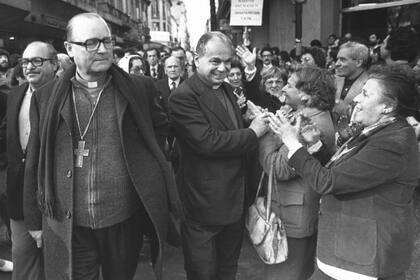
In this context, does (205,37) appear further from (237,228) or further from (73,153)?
(237,228)

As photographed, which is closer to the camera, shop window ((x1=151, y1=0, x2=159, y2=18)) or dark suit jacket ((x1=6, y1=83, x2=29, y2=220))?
dark suit jacket ((x1=6, y1=83, x2=29, y2=220))

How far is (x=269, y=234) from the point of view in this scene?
8.96 ft

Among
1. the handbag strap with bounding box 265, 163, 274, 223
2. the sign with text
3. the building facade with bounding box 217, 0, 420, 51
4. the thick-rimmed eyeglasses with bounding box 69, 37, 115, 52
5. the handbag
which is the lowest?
the handbag

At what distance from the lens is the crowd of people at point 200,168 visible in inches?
86.1

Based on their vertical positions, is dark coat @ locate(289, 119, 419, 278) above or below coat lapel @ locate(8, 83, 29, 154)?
below

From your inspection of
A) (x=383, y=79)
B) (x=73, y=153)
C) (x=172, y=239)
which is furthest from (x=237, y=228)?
(x=383, y=79)

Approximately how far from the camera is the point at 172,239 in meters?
2.93

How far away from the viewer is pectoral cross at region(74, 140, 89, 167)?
8.23ft

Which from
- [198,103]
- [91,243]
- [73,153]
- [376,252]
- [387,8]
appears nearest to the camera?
[376,252]

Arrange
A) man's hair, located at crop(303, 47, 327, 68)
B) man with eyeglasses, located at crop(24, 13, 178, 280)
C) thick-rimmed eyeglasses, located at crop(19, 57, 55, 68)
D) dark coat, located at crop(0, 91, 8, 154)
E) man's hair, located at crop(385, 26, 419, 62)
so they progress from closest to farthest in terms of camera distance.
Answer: man with eyeglasses, located at crop(24, 13, 178, 280) → thick-rimmed eyeglasses, located at crop(19, 57, 55, 68) → dark coat, located at crop(0, 91, 8, 154) → man's hair, located at crop(385, 26, 419, 62) → man's hair, located at crop(303, 47, 327, 68)

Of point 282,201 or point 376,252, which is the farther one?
point 282,201

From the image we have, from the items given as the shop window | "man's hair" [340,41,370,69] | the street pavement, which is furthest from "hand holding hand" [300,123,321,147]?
the shop window

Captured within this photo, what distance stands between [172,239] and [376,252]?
1.35 metres

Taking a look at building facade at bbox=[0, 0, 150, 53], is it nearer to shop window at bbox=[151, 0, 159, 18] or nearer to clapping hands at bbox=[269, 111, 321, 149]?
clapping hands at bbox=[269, 111, 321, 149]
